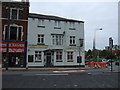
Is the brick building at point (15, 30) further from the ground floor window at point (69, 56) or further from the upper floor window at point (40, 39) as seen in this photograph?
the ground floor window at point (69, 56)

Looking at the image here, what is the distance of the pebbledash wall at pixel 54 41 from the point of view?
3144cm

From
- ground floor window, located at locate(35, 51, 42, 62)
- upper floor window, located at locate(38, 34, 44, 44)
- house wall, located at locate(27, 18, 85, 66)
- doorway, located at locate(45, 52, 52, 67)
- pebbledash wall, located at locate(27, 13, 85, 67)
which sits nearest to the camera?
house wall, located at locate(27, 18, 85, 66)

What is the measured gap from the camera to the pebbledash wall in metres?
31.4

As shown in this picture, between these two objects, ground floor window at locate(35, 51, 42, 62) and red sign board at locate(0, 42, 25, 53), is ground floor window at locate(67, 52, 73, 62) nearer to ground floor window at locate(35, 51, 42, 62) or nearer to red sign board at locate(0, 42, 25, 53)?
ground floor window at locate(35, 51, 42, 62)

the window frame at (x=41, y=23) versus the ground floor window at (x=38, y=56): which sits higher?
the window frame at (x=41, y=23)

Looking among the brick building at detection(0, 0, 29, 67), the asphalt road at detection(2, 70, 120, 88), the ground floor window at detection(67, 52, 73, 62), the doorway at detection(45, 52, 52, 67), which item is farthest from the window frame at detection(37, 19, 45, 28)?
the asphalt road at detection(2, 70, 120, 88)

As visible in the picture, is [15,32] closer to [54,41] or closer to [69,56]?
[54,41]

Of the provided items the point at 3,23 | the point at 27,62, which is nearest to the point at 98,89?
the point at 27,62

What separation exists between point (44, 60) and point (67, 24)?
8123 millimetres

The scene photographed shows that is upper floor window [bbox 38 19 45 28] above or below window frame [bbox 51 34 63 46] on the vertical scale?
above

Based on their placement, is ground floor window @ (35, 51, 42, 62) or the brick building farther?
ground floor window @ (35, 51, 42, 62)

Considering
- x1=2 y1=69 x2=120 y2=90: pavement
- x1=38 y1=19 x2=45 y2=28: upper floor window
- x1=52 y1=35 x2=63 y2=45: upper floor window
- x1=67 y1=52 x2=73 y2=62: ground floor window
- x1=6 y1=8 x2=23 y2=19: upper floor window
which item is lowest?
x1=2 y1=69 x2=120 y2=90: pavement

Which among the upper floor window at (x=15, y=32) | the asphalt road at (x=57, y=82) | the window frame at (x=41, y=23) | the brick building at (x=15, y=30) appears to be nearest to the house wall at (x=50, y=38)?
the window frame at (x=41, y=23)

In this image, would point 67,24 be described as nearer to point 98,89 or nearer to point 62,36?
point 62,36
